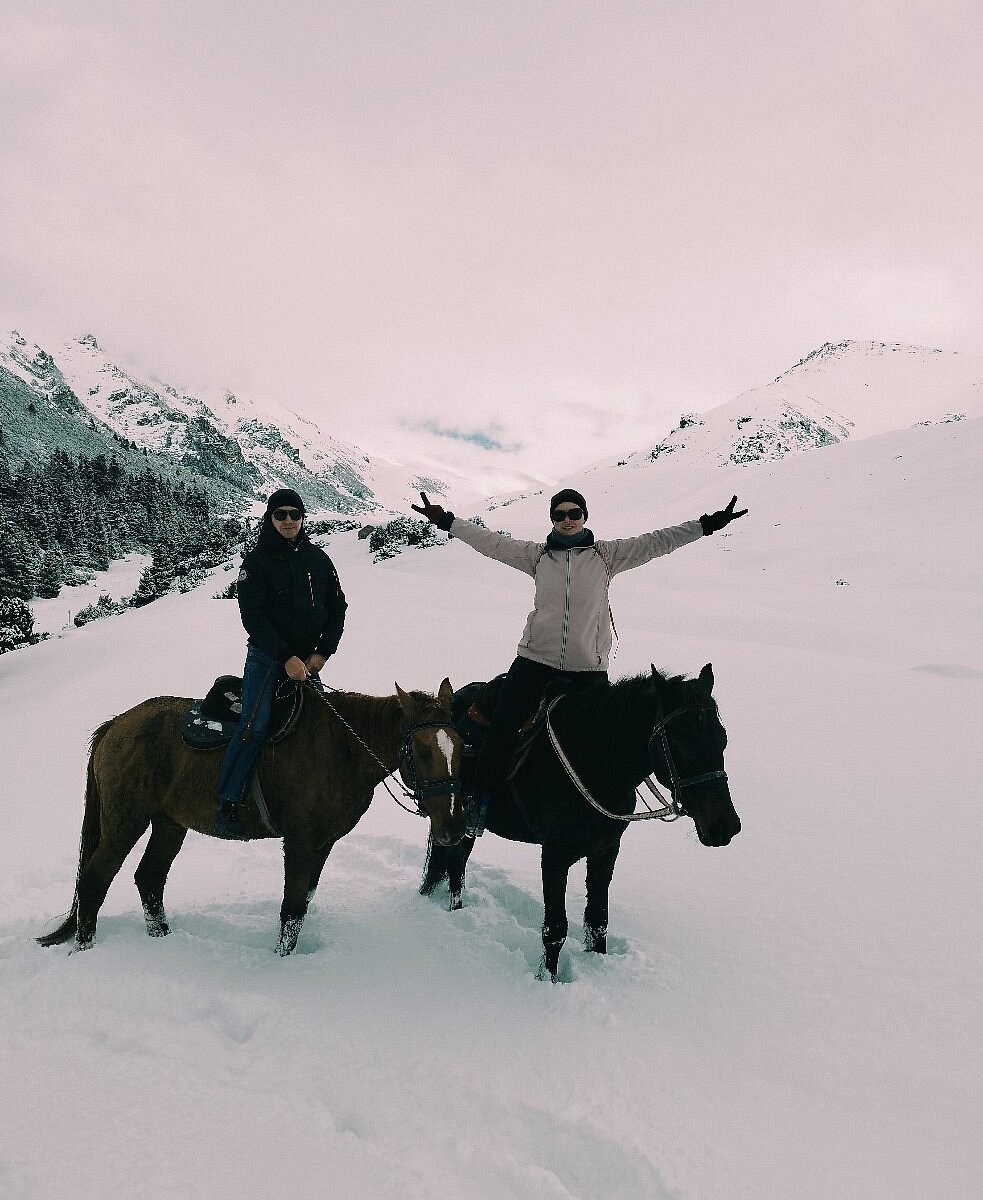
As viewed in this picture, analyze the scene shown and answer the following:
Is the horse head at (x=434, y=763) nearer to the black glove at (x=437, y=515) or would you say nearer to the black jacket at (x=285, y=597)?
the black jacket at (x=285, y=597)

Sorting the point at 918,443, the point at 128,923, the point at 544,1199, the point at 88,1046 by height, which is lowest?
the point at 128,923

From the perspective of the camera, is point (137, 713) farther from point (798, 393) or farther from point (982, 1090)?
point (798, 393)

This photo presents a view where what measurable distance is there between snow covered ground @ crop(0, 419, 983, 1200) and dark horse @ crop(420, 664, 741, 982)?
716 mm

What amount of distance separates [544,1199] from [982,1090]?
250 cm

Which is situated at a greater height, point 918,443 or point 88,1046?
point 918,443

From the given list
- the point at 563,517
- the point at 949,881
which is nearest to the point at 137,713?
the point at 563,517

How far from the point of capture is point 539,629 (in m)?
5.27

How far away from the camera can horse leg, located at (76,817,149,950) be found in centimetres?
498

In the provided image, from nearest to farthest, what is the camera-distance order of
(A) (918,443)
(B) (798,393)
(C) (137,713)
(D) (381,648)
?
(C) (137,713) → (D) (381,648) → (A) (918,443) → (B) (798,393)

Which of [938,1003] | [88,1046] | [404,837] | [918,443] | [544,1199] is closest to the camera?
[544,1199]

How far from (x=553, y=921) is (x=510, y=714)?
5.26 feet

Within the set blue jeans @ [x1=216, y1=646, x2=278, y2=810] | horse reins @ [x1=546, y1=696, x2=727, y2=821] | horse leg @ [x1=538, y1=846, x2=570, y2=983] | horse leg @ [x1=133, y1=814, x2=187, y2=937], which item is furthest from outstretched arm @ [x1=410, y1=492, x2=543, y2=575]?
horse leg @ [x1=133, y1=814, x2=187, y2=937]

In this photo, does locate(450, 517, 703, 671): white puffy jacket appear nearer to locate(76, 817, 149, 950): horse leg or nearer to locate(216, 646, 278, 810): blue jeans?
locate(216, 646, 278, 810): blue jeans

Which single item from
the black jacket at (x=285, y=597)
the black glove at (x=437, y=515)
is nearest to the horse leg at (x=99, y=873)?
the black jacket at (x=285, y=597)
